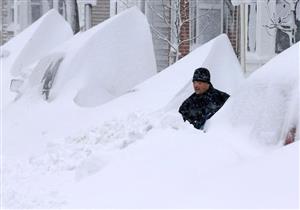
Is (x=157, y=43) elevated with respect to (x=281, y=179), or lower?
lower

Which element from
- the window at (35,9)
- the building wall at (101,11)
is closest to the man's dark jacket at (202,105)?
the building wall at (101,11)

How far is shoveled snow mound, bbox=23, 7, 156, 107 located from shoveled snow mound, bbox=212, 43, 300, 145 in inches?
165

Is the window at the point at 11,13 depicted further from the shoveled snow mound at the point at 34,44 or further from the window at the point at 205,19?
the shoveled snow mound at the point at 34,44

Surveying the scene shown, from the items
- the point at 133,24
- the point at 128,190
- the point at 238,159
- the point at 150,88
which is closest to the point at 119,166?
the point at 128,190

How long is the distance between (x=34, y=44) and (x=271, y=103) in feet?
30.9

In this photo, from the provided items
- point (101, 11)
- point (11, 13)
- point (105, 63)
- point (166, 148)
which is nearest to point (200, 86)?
point (166, 148)

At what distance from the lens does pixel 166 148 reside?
197 inches

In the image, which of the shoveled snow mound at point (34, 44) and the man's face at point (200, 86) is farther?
the shoveled snow mound at point (34, 44)

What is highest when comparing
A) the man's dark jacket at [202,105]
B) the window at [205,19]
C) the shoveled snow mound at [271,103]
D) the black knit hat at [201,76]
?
the shoveled snow mound at [271,103]

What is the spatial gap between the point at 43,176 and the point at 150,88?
3.08 meters

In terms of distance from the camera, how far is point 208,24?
16.0 m

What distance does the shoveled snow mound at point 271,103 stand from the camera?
4.65 m

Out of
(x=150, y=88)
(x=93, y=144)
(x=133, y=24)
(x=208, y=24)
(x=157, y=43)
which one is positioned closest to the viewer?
(x=93, y=144)

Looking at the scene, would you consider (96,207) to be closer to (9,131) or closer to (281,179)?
(281,179)
